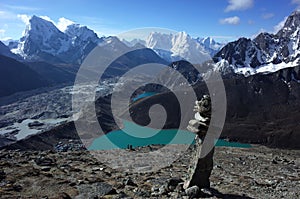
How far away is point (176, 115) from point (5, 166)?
92.7 m

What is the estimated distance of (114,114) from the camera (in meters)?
127

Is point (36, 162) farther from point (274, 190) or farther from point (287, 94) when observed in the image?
point (287, 94)

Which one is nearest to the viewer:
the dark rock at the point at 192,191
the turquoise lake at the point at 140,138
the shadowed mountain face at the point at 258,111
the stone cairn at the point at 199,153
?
the dark rock at the point at 192,191

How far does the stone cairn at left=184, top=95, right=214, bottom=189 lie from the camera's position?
13516 mm

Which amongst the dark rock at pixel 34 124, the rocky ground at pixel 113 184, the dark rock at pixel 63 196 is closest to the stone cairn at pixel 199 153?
the rocky ground at pixel 113 184

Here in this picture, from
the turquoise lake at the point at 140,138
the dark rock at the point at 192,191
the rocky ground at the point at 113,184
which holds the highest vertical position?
the dark rock at the point at 192,191

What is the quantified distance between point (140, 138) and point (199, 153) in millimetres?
82145

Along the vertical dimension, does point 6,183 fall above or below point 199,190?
below

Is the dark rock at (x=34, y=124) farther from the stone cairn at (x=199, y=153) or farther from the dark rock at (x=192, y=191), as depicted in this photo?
the dark rock at (x=192, y=191)

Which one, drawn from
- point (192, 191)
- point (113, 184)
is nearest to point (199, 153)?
point (192, 191)

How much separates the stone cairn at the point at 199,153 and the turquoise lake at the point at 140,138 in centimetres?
6612

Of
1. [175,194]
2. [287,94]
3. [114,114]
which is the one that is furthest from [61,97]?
[175,194]

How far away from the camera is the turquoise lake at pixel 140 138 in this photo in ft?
274

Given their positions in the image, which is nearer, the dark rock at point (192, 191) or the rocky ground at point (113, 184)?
the dark rock at point (192, 191)
